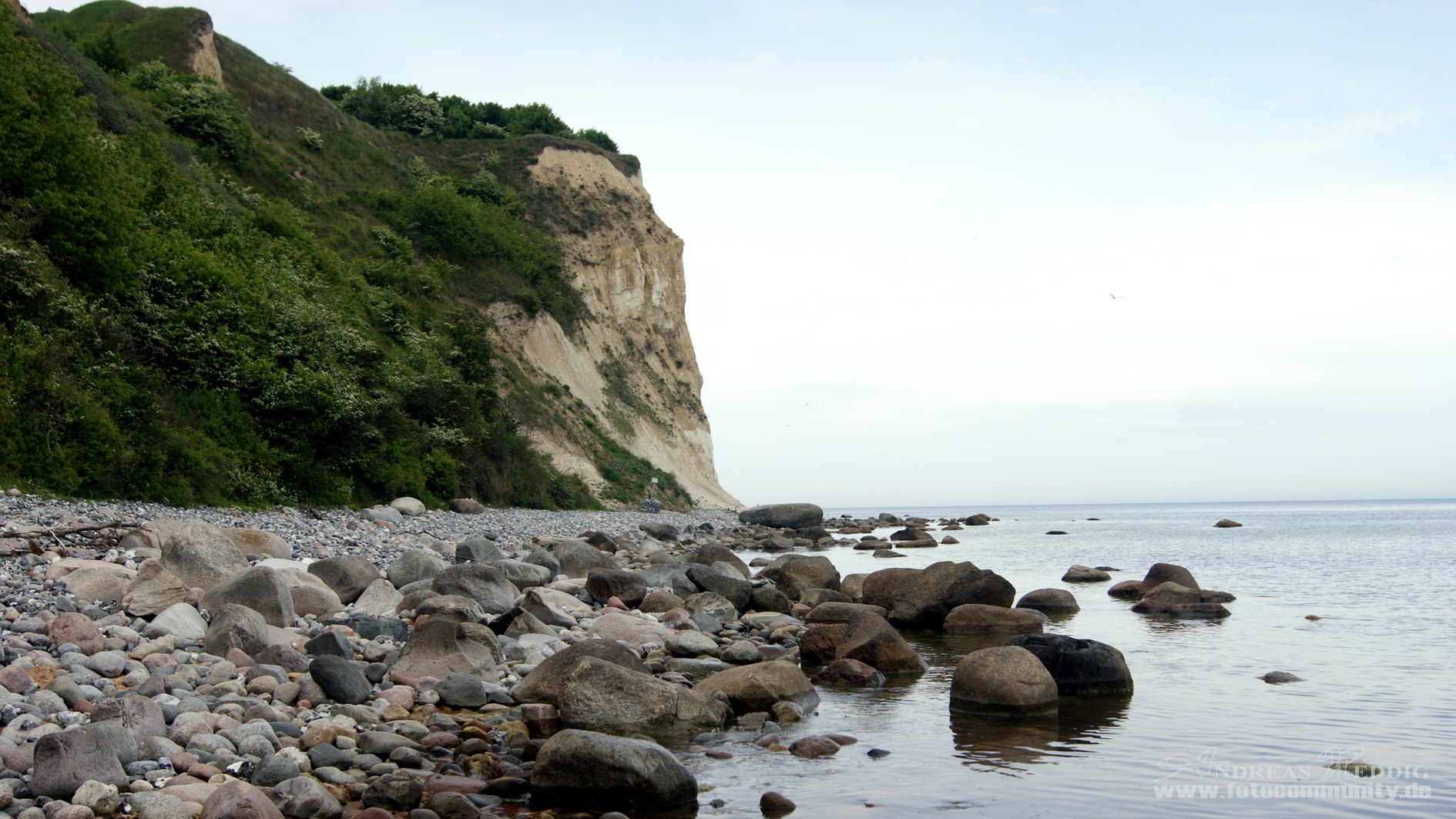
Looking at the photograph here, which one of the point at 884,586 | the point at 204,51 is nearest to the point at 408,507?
the point at 884,586

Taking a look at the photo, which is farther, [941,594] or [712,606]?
[941,594]

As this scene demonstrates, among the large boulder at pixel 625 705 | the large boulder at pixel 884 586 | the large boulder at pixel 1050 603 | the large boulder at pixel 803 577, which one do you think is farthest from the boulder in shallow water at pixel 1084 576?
the large boulder at pixel 625 705

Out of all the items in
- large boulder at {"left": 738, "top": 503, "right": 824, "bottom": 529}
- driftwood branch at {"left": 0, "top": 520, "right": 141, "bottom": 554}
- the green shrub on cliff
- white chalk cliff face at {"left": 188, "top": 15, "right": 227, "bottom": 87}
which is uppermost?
white chalk cliff face at {"left": 188, "top": 15, "right": 227, "bottom": 87}

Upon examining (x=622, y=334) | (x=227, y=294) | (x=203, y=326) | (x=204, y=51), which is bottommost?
(x=203, y=326)

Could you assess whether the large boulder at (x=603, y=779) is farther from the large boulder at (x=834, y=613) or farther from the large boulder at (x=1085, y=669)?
the large boulder at (x=834, y=613)

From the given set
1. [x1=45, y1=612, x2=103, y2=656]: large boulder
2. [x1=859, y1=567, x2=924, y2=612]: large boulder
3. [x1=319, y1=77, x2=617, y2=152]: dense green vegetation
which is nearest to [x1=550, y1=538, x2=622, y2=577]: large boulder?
[x1=859, y1=567, x2=924, y2=612]: large boulder

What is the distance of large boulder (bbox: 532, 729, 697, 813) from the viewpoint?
7.18 m

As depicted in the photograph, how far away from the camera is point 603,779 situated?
718 cm

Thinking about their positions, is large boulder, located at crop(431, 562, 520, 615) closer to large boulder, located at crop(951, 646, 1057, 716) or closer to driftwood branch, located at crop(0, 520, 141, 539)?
driftwood branch, located at crop(0, 520, 141, 539)

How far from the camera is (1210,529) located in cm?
6506

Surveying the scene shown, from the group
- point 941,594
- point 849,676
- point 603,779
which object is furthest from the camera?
point 941,594

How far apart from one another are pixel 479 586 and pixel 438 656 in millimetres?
3645

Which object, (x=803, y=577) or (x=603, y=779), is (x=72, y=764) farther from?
(x=803, y=577)

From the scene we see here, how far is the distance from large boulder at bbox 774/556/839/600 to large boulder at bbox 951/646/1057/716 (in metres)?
7.98
